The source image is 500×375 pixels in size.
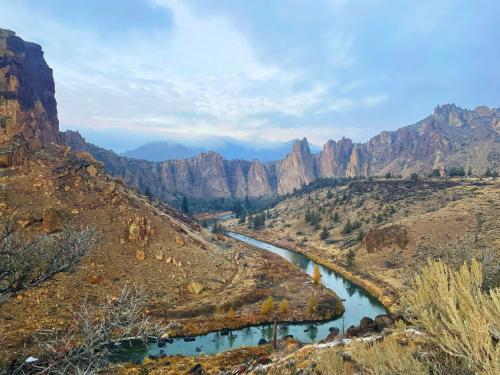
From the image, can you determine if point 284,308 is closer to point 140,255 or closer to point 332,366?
point 140,255

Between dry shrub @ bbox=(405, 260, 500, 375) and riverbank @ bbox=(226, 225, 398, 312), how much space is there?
36.3 metres

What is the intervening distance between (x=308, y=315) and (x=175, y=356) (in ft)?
63.0

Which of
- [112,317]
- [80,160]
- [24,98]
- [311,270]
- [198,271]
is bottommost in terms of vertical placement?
[311,270]

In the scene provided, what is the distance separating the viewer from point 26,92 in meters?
106

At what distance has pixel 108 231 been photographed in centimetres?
5300

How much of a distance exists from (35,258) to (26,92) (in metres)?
117

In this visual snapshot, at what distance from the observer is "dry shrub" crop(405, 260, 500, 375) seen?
926 centimetres

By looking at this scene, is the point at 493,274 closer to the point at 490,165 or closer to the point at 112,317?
the point at 112,317

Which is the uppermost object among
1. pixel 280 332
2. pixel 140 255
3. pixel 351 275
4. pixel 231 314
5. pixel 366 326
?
pixel 140 255

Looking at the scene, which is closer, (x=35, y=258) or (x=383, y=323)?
(x=35, y=258)

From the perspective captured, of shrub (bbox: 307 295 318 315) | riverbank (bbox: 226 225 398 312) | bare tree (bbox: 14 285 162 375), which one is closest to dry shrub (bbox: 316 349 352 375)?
bare tree (bbox: 14 285 162 375)

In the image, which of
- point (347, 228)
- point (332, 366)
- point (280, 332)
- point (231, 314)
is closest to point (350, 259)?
point (347, 228)

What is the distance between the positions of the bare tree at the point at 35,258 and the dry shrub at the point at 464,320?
10.2 m

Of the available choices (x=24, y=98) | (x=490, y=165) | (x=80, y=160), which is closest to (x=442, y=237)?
(x=80, y=160)
